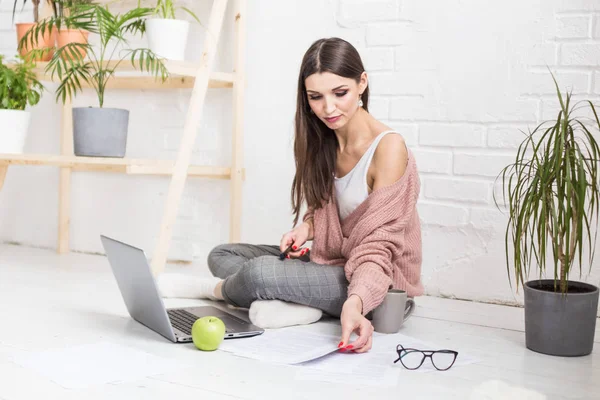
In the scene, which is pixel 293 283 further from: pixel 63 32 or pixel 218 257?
pixel 63 32

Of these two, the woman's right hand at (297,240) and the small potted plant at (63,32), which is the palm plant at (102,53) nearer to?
the small potted plant at (63,32)

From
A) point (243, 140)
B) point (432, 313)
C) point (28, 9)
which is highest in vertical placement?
point (28, 9)

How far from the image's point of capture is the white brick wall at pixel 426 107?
6.97ft

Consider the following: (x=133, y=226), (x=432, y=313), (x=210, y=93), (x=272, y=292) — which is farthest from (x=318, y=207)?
(x=133, y=226)

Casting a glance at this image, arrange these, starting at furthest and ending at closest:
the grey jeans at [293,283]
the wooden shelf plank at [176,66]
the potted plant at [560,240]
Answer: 1. the wooden shelf plank at [176,66]
2. the grey jeans at [293,283]
3. the potted plant at [560,240]

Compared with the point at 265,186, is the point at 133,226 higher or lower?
lower

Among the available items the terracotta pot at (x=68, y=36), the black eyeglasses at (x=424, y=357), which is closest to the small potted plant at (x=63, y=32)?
the terracotta pot at (x=68, y=36)

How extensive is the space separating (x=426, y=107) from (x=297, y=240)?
0.64 metres

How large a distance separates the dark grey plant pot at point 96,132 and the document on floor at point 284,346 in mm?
909

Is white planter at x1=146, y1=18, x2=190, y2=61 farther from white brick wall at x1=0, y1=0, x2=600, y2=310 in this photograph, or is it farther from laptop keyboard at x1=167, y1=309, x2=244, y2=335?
laptop keyboard at x1=167, y1=309, x2=244, y2=335

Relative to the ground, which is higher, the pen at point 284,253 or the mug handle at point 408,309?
the pen at point 284,253

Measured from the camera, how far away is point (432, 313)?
2.06 m

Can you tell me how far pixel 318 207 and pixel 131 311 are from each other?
55 cm

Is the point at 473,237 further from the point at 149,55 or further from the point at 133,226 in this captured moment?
the point at 133,226
